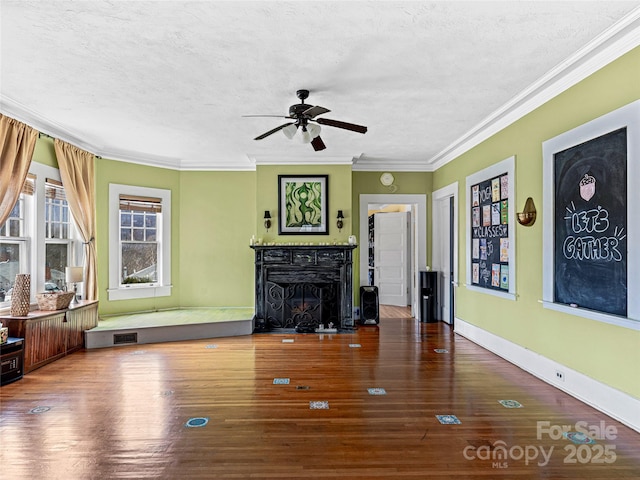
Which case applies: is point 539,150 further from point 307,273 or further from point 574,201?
point 307,273

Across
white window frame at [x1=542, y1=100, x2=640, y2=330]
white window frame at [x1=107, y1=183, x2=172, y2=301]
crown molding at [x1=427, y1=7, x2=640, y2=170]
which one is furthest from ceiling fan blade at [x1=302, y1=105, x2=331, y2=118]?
white window frame at [x1=107, y1=183, x2=172, y2=301]

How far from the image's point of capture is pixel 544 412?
307 cm

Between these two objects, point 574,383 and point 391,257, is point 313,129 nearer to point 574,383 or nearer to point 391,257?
point 574,383

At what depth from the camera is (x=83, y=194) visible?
18.2ft

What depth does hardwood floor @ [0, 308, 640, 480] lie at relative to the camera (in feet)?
7.68

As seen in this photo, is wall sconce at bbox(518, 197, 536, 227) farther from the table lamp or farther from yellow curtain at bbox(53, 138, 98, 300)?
yellow curtain at bbox(53, 138, 98, 300)

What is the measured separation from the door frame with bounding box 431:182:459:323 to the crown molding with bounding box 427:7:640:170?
3.94ft

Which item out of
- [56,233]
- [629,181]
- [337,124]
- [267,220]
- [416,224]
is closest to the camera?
[629,181]

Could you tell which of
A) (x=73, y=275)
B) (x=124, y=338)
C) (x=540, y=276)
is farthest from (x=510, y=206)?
(x=73, y=275)

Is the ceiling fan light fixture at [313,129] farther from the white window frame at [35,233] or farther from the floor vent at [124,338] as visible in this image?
the floor vent at [124,338]

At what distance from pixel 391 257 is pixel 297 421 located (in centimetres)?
617

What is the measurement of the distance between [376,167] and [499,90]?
3.31 metres

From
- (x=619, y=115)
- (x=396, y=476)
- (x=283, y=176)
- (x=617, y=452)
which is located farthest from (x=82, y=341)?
(x=619, y=115)

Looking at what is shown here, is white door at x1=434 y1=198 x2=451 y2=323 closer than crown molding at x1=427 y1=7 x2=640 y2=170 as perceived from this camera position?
No
